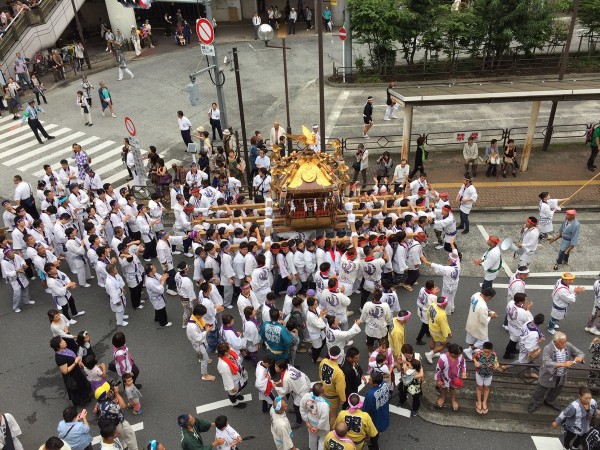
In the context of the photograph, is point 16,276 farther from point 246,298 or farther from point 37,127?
point 37,127

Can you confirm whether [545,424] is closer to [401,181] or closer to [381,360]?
[381,360]

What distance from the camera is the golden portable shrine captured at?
11.7 m

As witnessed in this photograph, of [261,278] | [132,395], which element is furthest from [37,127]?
[132,395]

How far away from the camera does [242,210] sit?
1259 centimetres

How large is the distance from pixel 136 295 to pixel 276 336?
4.18 m

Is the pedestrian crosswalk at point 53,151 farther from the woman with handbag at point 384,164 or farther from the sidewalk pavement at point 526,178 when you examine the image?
the sidewalk pavement at point 526,178

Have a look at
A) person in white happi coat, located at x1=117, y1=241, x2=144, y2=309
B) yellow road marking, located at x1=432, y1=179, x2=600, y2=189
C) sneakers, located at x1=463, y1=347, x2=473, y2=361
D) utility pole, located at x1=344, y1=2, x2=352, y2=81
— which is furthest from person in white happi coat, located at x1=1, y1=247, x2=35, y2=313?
utility pole, located at x1=344, y1=2, x2=352, y2=81

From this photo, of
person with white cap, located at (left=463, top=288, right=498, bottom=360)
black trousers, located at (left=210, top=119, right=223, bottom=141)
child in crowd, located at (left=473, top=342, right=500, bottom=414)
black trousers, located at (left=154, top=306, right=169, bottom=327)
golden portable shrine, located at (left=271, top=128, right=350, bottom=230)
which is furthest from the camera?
black trousers, located at (left=210, top=119, right=223, bottom=141)

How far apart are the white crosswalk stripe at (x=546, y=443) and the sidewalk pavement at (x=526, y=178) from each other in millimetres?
7553

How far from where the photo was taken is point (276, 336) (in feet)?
27.3

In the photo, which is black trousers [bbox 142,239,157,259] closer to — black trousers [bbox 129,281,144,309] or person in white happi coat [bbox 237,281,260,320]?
black trousers [bbox 129,281,144,309]

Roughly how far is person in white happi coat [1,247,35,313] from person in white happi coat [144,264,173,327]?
3.08 metres

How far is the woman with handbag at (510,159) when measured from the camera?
15411 mm

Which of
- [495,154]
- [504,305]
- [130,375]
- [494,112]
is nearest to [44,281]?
[130,375]
